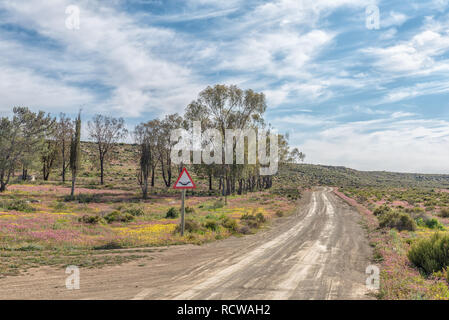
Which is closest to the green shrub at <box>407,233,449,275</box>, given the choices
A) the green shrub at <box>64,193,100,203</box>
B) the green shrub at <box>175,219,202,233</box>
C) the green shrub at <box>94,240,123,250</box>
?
the green shrub at <box>175,219,202,233</box>

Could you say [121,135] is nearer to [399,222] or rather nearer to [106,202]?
[106,202]

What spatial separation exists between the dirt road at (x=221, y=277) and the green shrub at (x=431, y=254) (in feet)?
5.17

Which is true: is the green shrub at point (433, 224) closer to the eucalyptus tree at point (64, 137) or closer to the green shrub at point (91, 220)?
the green shrub at point (91, 220)

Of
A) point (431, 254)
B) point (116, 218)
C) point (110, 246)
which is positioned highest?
point (431, 254)

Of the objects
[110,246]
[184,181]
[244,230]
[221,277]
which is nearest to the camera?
[221,277]

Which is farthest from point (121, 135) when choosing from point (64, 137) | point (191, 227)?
point (191, 227)

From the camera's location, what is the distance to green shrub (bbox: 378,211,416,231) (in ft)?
57.1

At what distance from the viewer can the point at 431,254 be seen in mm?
8391

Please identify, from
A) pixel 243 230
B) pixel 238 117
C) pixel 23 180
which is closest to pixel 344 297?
pixel 243 230

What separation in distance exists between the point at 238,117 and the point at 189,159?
17.8 m

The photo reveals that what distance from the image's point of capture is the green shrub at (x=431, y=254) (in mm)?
8008

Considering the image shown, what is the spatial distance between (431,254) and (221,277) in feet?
23.4

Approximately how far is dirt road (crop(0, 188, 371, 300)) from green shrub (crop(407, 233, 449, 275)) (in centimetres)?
158
